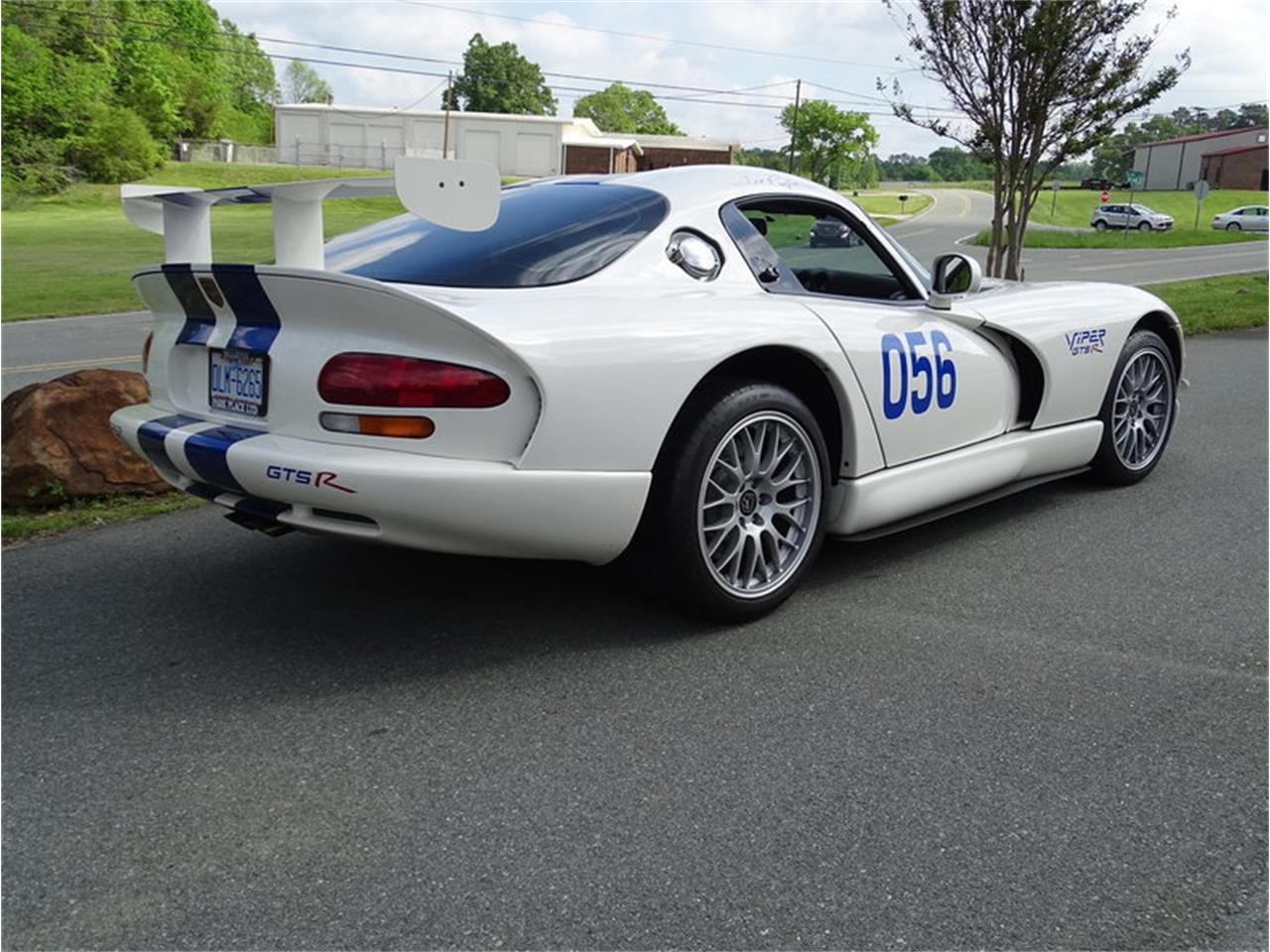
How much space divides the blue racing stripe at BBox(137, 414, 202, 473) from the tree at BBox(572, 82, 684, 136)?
10770 centimetres

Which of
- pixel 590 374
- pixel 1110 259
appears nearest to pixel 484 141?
pixel 1110 259

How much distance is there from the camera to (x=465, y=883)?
224 cm

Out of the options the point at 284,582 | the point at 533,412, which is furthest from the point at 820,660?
the point at 284,582

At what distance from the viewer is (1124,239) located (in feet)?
129

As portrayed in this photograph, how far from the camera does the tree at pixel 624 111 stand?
109m

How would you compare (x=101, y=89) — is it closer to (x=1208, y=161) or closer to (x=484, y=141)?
(x=484, y=141)

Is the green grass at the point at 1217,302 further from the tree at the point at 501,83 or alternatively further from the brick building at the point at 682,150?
the tree at the point at 501,83

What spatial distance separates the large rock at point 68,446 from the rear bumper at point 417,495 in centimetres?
199

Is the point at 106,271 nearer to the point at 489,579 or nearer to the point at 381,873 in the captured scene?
the point at 489,579

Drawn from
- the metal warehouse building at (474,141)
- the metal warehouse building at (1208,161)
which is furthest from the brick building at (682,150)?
the metal warehouse building at (1208,161)

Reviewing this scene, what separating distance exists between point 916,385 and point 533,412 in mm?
1641

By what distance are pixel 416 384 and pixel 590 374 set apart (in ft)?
1.52

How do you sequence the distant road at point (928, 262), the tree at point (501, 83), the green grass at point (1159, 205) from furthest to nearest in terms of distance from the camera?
the tree at point (501, 83), the green grass at point (1159, 205), the distant road at point (928, 262)

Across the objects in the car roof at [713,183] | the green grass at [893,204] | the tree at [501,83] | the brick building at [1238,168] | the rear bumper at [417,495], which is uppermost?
the tree at [501,83]
